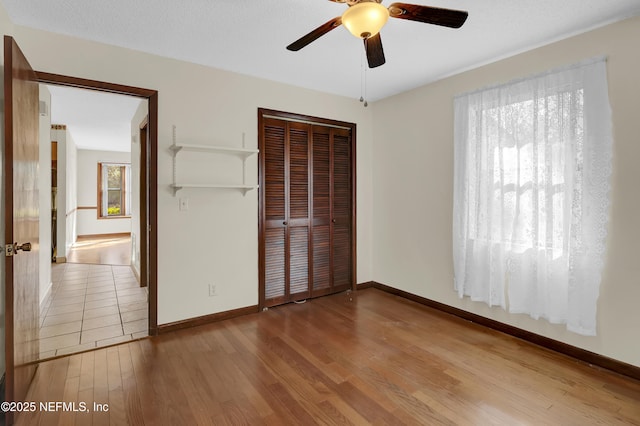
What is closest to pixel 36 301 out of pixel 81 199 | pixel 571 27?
pixel 571 27

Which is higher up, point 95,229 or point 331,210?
point 331,210

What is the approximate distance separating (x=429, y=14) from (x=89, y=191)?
32.7 ft

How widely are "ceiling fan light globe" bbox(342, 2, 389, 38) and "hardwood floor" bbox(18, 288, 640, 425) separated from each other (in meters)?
2.12

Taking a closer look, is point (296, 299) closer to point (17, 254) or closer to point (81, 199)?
point (17, 254)

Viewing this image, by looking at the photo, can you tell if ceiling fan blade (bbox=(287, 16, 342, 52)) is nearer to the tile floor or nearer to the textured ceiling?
the textured ceiling

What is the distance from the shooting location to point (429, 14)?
1.72 metres

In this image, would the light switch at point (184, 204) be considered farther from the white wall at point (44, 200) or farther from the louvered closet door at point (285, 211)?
the white wall at point (44, 200)

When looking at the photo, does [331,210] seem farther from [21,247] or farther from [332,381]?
[21,247]

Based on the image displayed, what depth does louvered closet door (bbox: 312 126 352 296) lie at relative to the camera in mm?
4117

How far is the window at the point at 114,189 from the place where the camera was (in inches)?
364

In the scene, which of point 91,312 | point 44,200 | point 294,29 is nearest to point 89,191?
point 44,200

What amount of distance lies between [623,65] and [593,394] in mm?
2258

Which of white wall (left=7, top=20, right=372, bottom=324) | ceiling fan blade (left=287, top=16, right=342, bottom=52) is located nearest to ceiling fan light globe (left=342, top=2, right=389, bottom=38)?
ceiling fan blade (left=287, top=16, right=342, bottom=52)

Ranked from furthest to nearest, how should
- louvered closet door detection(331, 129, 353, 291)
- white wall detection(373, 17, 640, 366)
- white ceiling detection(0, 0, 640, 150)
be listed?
1. louvered closet door detection(331, 129, 353, 291)
2. white wall detection(373, 17, 640, 366)
3. white ceiling detection(0, 0, 640, 150)
